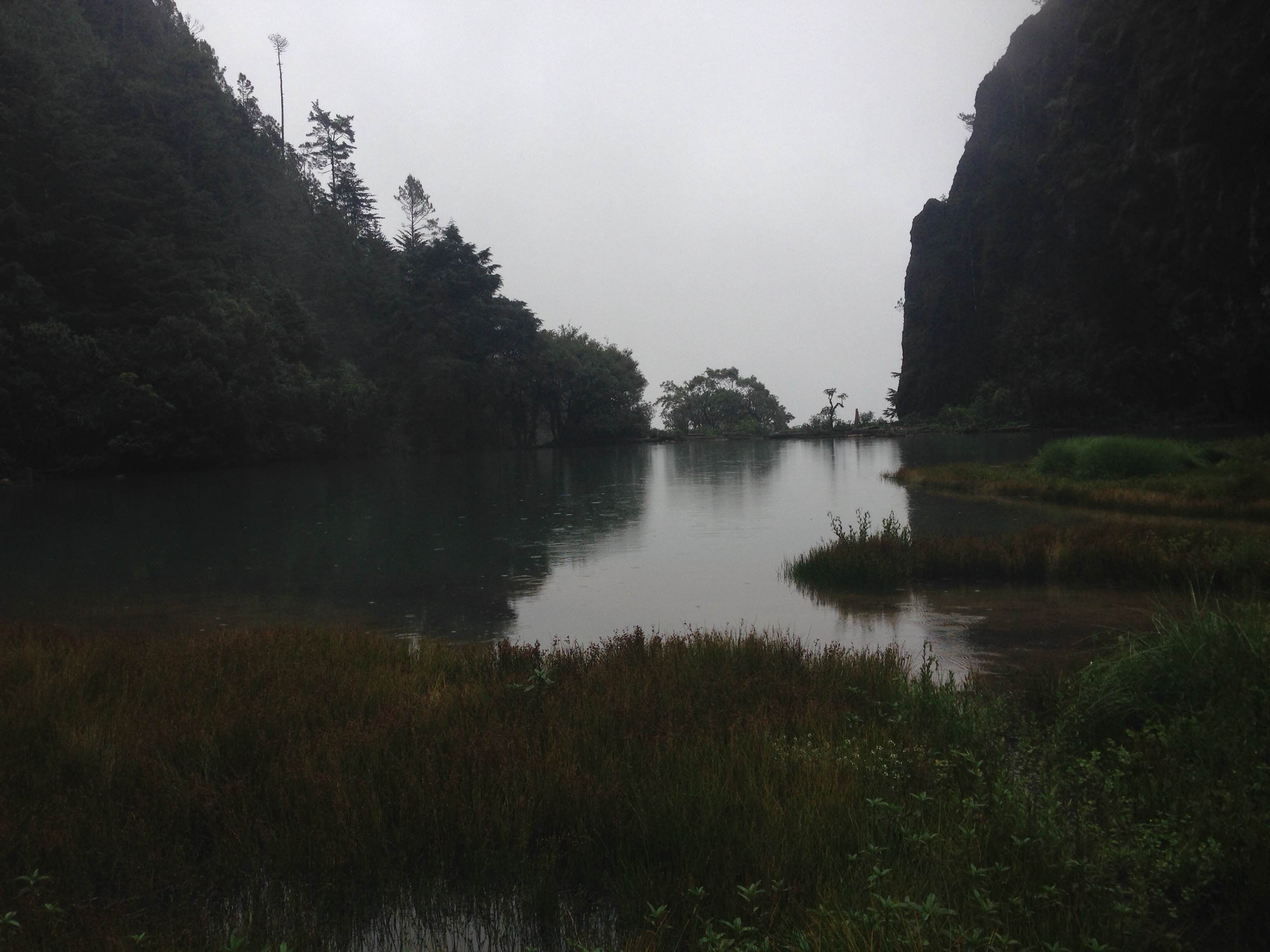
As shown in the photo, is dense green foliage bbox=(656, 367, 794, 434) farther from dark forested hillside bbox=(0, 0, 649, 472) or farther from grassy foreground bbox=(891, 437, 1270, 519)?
grassy foreground bbox=(891, 437, 1270, 519)

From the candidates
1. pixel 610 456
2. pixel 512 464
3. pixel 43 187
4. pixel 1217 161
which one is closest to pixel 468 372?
pixel 610 456

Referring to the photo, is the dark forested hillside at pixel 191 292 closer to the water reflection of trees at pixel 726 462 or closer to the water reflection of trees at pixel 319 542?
the water reflection of trees at pixel 319 542

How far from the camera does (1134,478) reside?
23.8 metres

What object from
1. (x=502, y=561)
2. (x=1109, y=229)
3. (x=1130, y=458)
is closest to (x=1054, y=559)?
(x=502, y=561)

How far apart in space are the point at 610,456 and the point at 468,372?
589 inches

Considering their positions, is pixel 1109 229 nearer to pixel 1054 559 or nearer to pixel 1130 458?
pixel 1130 458

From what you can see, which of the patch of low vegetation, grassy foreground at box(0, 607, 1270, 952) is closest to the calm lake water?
the patch of low vegetation

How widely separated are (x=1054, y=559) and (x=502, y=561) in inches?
Result: 394

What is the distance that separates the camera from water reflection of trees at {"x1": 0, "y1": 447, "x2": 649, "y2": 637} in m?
14.0

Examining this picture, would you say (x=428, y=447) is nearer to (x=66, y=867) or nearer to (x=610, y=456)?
(x=610, y=456)

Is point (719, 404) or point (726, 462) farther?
point (719, 404)

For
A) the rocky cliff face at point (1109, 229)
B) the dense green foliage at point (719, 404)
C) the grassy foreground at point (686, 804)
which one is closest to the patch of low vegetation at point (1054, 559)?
the grassy foreground at point (686, 804)

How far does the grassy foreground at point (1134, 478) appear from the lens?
18719 millimetres

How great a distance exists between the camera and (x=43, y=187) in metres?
44.6
